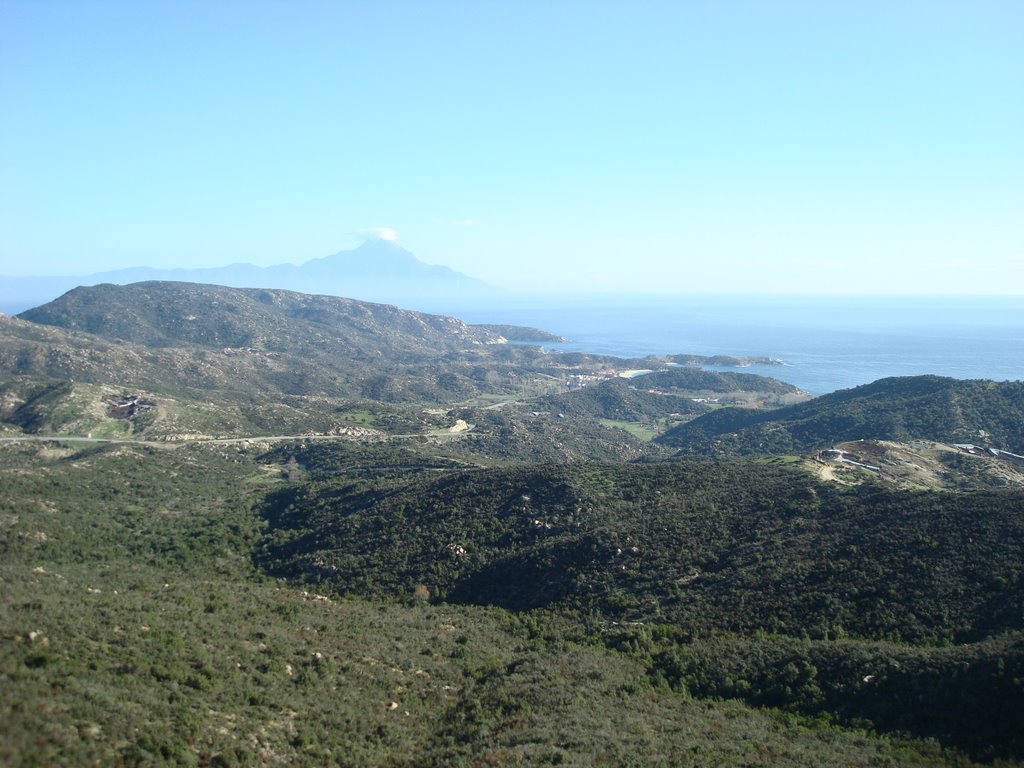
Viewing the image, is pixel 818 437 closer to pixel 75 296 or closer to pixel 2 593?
pixel 2 593

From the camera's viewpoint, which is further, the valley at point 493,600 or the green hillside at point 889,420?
the green hillside at point 889,420

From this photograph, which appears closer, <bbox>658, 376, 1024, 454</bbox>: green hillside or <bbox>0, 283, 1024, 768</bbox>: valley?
<bbox>0, 283, 1024, 768</bbox>: valley

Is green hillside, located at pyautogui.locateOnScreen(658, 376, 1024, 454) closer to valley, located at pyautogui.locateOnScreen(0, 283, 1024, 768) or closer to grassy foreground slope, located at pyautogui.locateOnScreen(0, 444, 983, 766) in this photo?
valley, located at pyautogui.locateOnScreen(0, 283, 1024, 768)

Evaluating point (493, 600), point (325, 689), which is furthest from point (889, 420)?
point (325, 689)

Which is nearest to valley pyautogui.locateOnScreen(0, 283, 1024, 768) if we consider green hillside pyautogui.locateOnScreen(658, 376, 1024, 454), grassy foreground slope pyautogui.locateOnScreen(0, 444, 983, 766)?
grassy foreground slope pyautogui.locateOnScreen(0, 444, 983, 766)

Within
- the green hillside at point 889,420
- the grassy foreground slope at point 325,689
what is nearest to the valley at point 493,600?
the grassy foreground slope at point 325,689

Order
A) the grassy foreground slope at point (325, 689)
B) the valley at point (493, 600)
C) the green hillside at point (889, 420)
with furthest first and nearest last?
the green hillside at point (889, 420)
the valley at point (493, 600)
the grassy foreground slope at point (325, 689)

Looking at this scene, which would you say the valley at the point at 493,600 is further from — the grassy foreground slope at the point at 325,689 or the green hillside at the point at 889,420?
the green hillside at the point at 889,420

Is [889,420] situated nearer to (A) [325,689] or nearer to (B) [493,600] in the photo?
(B) [493,600]
